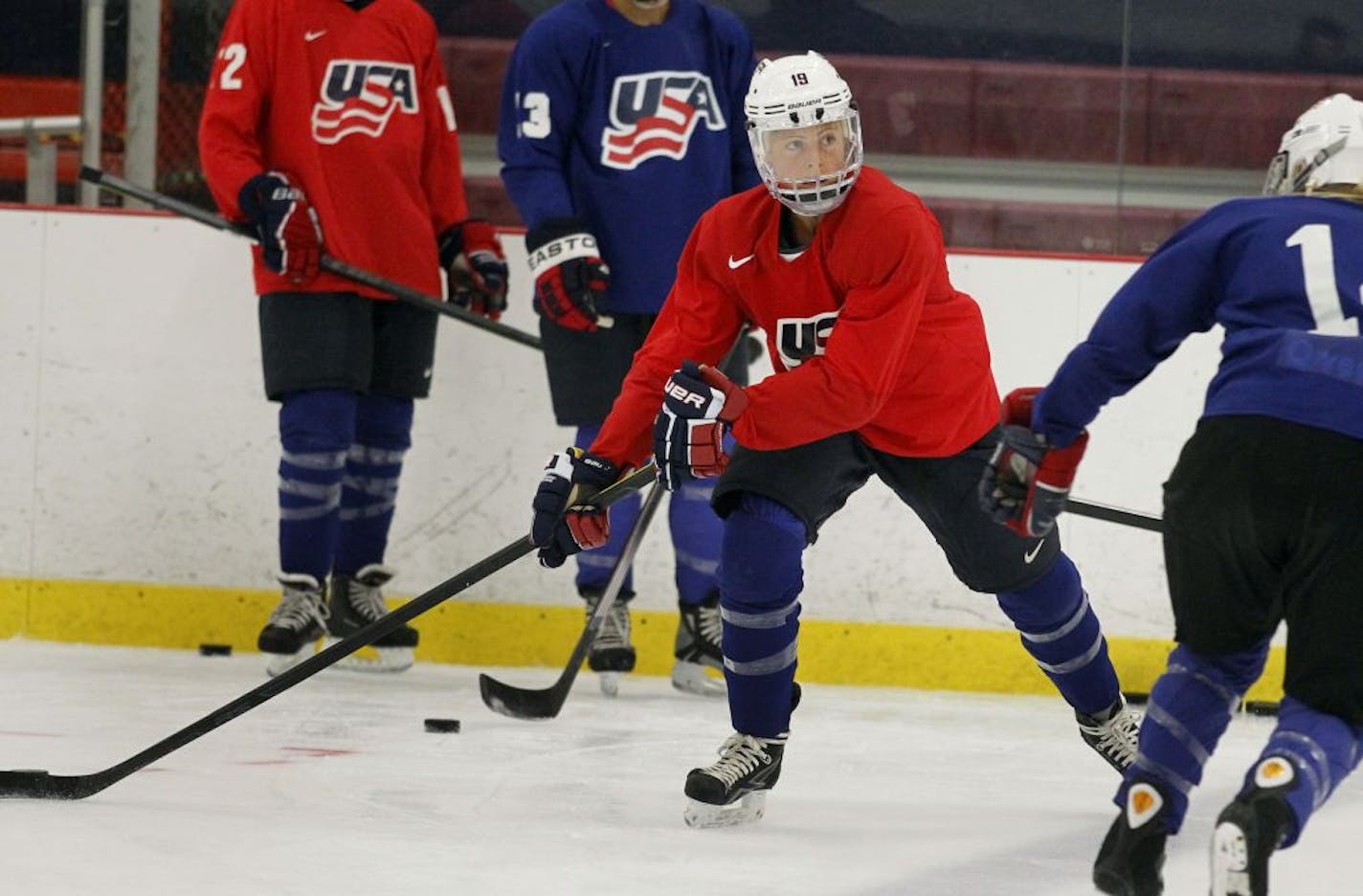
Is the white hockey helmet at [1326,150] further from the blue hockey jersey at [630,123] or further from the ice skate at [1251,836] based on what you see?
the blue hockey jersey at [630,123]

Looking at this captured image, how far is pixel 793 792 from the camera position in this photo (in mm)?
2842

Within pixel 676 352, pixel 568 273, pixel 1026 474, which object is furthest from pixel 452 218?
pixel 1026 474

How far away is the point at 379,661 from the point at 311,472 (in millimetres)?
417

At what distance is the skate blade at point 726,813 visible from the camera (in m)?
2.56

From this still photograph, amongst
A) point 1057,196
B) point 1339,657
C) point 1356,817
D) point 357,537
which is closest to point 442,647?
point 357,537

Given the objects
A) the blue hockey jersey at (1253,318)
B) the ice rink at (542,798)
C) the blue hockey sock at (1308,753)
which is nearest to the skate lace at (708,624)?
the ice rink at (542,798)

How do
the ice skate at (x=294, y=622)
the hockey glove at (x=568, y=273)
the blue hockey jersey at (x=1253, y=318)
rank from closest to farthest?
the blue hockey jersey at (x=1253, y=318) → the hockey glove at (x=568, y=273) → the ice skate at (x=294, y=622)

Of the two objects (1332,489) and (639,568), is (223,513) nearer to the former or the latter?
(639,568)

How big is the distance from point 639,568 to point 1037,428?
1955mm

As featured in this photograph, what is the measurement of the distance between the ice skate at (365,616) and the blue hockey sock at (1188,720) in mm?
2053

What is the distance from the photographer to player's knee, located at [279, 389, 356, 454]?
3.69m

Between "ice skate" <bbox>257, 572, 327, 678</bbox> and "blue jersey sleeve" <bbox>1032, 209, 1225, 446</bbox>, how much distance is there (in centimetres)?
190

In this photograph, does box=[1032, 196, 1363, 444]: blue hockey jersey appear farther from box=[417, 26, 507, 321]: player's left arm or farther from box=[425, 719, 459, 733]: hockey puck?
box=[417, 26, 507, 321]: player's left arm

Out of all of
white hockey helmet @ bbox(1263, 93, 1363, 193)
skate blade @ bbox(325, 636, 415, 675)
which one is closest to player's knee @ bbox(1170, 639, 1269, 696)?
white hockey helmet @ bbox(1263, 93, 1363, 193)
